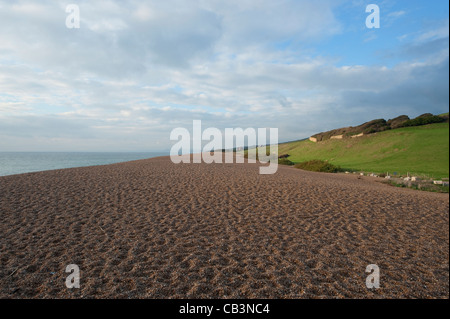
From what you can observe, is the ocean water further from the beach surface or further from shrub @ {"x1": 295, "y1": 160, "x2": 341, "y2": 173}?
shrub @ {"x1": 295, "y1": 160, "x2": 341, "y2": 173}

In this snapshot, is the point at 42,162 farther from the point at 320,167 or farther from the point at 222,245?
the point at 222,245

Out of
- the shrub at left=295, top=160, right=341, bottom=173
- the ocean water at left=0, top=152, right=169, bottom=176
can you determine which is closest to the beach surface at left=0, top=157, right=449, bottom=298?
the shrub at left=295, top=160, right=341, bottom=173

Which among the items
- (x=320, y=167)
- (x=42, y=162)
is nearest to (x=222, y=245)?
(x=320, y=167)

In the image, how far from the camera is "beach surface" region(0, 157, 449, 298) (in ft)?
14.2

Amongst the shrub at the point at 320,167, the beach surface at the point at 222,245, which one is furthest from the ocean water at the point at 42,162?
the shrub at the point at 320,167

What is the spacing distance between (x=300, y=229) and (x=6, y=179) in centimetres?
1667

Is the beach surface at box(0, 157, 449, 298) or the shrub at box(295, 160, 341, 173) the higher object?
the shrub at box(295, 160, 341, 173)

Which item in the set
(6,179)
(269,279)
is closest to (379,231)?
(269,279)

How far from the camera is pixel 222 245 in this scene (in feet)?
20.2

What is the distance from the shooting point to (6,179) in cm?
1422

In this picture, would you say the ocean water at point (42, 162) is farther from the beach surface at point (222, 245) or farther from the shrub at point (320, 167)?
the shrub at point (320, 167)

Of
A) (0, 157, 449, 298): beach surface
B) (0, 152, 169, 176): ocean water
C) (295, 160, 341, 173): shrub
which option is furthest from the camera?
(0, 152, 169, 176): ocean water
